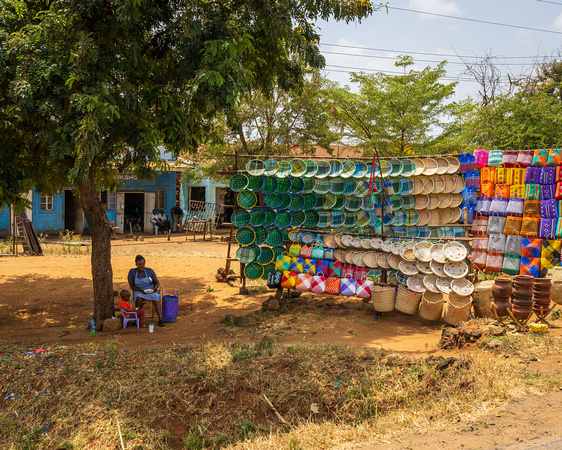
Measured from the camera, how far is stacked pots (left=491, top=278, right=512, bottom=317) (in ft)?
21.2

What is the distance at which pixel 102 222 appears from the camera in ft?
25.8

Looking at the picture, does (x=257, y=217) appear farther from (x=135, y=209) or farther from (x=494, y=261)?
(x=135, y=209)

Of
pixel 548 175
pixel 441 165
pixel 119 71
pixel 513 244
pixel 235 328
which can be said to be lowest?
pixel 235 328

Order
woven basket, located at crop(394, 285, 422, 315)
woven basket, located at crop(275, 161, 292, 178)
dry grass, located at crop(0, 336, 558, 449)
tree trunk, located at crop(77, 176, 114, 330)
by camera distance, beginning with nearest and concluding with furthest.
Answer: dry grass, located at crop(0, 336, 558, 449)
woven basket, located at crop(394, 285, 422, 315)
tree trunk, located at crop(77, 176, 114, 330)
woven basket, located at crop(275, 161, 292, 178)

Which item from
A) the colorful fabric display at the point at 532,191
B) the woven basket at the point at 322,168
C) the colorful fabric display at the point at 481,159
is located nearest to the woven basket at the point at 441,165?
the colorful fabric display at the point at 481,159

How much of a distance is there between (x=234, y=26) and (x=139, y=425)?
6072 mm

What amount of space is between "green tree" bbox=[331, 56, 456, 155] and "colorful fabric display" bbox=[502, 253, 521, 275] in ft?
27.8

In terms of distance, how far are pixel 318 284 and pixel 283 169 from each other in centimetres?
239

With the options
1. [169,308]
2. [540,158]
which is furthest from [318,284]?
[540,158]

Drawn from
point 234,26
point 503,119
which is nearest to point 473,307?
point 234,26

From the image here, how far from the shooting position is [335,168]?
28.3 feet

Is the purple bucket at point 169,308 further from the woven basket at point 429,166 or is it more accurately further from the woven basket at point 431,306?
the woven basket at point 429,166

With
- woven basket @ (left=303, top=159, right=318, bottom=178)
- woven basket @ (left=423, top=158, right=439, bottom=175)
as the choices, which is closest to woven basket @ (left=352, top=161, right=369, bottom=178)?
woven basket @ (left=303, top=159, right=318, bottom=178)

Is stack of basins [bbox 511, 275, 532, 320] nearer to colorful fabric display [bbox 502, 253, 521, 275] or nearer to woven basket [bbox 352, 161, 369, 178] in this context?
colorful fabric display [bbox 502, 253, 521, 275]
